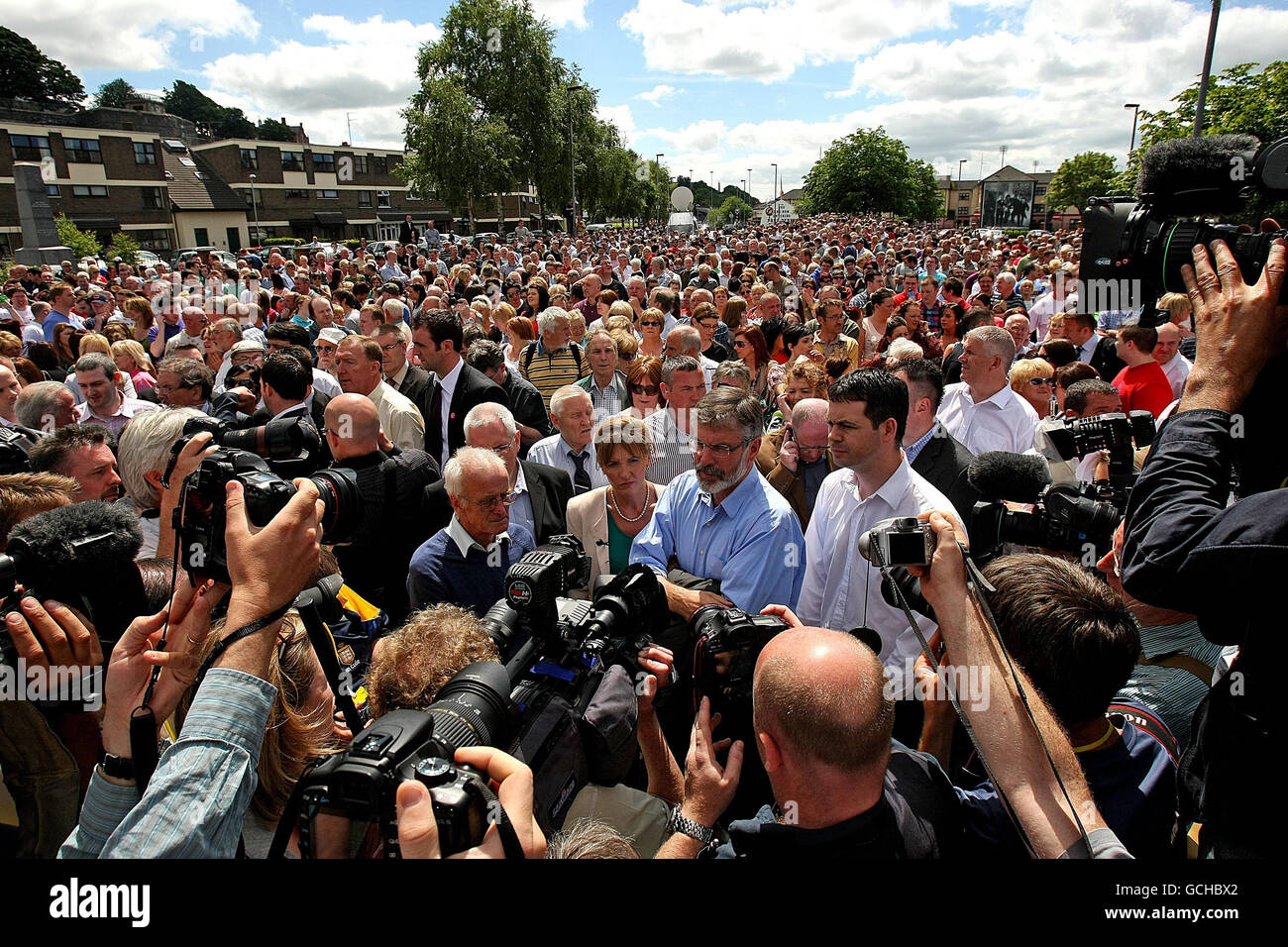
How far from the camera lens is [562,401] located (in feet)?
15.5

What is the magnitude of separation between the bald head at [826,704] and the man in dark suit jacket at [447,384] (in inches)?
168

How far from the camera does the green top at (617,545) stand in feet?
12.1

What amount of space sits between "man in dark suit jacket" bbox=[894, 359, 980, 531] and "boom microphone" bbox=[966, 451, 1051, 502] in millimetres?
1329

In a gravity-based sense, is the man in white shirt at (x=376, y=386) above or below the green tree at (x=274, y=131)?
below

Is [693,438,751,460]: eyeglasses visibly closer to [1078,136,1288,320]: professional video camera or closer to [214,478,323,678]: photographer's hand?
[1078,136,1288,320]: professional video camera

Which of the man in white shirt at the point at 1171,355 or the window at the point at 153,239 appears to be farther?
the window at the point at 153,239

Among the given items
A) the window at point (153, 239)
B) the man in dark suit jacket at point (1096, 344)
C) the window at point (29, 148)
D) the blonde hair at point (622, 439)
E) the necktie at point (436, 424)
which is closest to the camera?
the blonde hair at point (622, 439)

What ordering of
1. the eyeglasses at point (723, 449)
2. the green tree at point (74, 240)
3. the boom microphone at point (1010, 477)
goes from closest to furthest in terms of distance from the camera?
1. the boom microphone at point (1010, 477)
2. the eyeglasses at point (723, 449)
3. the green tree at point (74, 240)

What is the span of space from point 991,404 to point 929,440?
1.20 m

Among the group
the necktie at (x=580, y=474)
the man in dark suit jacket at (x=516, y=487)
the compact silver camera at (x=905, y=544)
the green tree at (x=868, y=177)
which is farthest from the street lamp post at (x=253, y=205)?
the compact silver camera at (x=905, y=544)

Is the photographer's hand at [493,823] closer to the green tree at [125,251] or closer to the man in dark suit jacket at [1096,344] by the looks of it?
the man in dark suit jacket at [1096,344]

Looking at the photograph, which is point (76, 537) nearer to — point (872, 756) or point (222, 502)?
point (222, 502)
